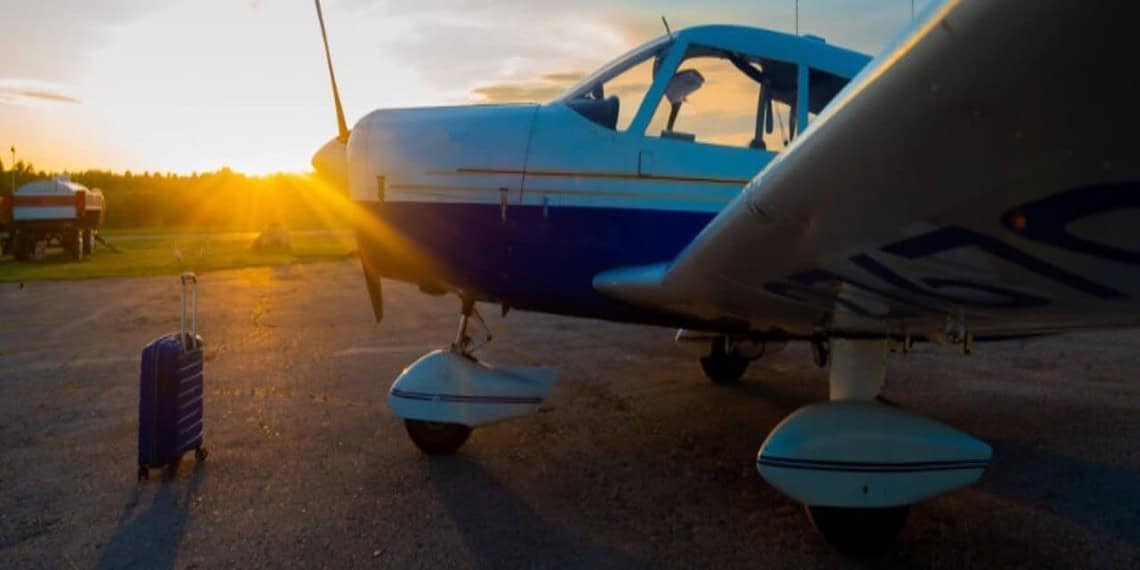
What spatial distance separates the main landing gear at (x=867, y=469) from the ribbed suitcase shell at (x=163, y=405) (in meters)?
3.26

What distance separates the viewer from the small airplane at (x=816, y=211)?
1.54m

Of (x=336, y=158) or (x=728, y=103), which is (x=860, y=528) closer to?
(x=728, y=103)

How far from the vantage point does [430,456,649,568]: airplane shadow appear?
3387 mm

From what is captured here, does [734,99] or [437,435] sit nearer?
[734,99]

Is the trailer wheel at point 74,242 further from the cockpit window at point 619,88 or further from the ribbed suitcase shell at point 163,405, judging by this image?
the cockpit window at point 619,88

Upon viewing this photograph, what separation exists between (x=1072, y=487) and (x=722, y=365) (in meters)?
3.19

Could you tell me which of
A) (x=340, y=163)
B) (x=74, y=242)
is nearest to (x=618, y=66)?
(x=340, y=163)

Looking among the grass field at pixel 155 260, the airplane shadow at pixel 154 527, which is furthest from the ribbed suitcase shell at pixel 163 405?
the grass field at pixel 155 260

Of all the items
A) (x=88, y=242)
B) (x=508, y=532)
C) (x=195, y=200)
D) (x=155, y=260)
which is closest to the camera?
(x=508, y=532)

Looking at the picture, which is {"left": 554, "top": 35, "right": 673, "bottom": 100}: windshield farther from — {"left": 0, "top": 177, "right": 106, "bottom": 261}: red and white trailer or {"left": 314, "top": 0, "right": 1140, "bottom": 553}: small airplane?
{"left": 0, "top": 177, "right": 106, "bottom": 261}: red and white trailer

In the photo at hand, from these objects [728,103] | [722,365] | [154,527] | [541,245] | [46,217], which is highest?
[728,103]

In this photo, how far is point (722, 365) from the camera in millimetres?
7203

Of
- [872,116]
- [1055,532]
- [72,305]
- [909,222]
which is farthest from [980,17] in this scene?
[72,305]

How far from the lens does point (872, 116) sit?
66.8 inches
